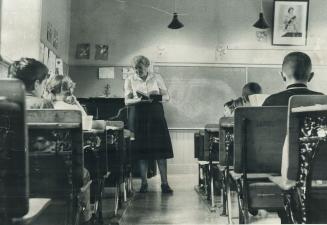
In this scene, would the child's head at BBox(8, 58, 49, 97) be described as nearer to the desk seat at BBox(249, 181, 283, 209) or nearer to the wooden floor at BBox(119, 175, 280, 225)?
the desk seat at BBox(249, 181, 283, 209)

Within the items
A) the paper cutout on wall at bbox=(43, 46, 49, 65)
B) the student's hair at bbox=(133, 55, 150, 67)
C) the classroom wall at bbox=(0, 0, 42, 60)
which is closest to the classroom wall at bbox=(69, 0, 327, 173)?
the paper cutout on wall at bbox=(43, 46, 49, 65)

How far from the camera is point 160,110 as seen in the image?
5.34 metres

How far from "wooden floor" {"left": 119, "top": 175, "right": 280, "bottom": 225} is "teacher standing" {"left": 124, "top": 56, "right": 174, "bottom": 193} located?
0.32 m

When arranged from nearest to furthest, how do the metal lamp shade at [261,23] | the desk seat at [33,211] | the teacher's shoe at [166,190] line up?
1. the desk seat at [33,211]
2. the teacher's shoe at [166,190]
3. the metal lamp shade at [261,23]

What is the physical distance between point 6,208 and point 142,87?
12.9ft

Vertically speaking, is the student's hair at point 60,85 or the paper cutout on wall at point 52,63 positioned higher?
the paper cutout on wall at point 52,63

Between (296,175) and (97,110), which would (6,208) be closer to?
(296,175)

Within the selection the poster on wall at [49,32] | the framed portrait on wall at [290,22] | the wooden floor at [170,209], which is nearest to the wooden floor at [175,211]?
the wooden floor at [170,209]

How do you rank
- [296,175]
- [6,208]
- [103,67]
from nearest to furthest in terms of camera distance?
1. [6,208]
2. [296,175]
3. [103,67]

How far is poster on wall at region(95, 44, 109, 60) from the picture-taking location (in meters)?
7.77

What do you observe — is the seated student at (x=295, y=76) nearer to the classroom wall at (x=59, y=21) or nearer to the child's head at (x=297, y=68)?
the child's head at (x=297, y=68)

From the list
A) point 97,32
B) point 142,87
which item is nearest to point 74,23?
point 97,32

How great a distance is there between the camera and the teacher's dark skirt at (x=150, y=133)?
17.4 feet

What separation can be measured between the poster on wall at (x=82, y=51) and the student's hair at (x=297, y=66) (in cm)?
558
